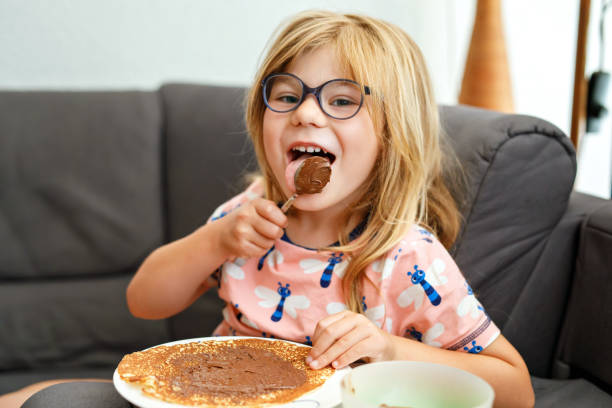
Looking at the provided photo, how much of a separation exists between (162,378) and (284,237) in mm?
448

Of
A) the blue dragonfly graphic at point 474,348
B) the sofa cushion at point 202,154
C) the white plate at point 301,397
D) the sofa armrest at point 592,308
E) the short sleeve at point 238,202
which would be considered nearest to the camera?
the white plate at point 301,397

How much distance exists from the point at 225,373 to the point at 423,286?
0.37 meters

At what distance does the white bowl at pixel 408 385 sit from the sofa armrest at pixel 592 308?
62 centimetres

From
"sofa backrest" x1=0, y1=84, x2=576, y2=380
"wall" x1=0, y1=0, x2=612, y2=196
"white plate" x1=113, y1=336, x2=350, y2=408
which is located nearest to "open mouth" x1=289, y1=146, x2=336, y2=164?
"white plate" x1=113, y1=336, x2=350, y2=408

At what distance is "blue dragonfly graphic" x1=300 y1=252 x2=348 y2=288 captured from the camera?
0.98 m

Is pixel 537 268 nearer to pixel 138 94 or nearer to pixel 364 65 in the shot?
pixel 364 65

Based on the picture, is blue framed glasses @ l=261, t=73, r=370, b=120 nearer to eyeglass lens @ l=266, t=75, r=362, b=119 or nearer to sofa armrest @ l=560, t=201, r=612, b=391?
eyeglass lens @ l=266, t=75, r=362, b=119

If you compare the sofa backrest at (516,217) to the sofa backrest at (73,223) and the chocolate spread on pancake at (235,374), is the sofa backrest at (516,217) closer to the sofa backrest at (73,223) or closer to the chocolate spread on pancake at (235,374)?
the chocolate spread on pancake at (235,374)

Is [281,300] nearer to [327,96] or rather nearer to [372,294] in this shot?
[372,294]

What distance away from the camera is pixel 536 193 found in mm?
1051

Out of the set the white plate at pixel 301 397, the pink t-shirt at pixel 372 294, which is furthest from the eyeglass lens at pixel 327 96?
the white plate at pixel 301 397

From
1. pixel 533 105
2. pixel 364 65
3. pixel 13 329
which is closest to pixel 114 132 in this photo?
pixel 13 329

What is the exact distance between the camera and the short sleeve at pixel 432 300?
2.85 ft

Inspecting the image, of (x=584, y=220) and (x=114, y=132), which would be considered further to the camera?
(x=114, y=132)
